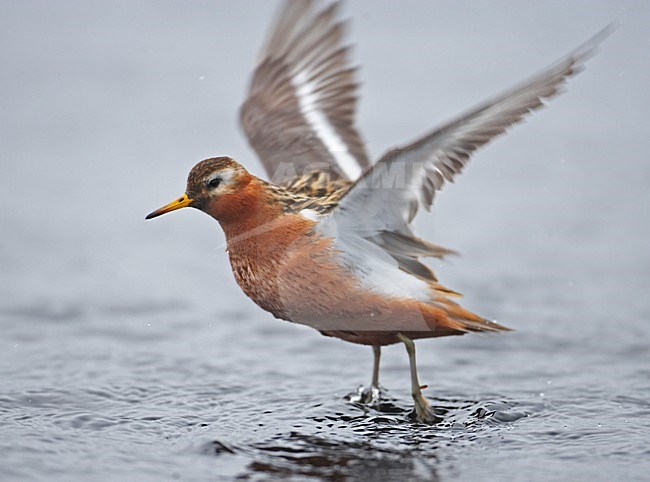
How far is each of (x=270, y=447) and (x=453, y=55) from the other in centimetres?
808

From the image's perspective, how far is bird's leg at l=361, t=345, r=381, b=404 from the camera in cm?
654

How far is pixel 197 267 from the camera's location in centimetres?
912

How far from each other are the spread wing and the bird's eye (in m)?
0.67

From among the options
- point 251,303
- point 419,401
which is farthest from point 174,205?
point 251,303

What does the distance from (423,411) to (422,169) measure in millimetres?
1401

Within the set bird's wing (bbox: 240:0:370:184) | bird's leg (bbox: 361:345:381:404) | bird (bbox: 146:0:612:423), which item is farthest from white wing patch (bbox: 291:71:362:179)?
bird's leg (bbox: 361:345:381:404)

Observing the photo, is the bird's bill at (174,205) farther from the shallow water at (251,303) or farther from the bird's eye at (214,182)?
the shallow water at (251,303)

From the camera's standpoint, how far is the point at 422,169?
5.84 m

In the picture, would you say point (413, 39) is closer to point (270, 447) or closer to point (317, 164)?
point (317, 164)

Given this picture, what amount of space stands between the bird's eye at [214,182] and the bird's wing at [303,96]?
1.25 m

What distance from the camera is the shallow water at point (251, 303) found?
5738 mm

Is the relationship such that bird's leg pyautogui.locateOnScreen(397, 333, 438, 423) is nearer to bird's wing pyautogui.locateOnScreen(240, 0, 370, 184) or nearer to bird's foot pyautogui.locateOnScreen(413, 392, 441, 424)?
bird's foot pyautogui.locateOnScreen(413, 392, 441, 424)

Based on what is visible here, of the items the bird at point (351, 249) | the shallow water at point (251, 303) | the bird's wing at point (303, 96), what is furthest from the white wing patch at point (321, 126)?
the shallow water at point (251, 303)

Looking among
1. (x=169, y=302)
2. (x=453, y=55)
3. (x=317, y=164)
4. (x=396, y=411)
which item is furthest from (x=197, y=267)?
(x=453, y=55)
